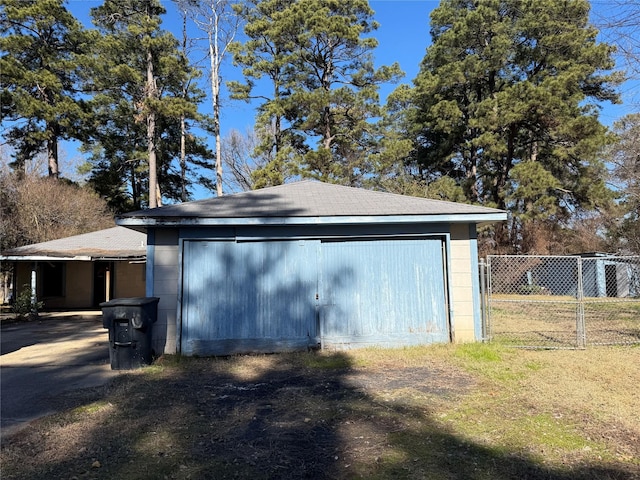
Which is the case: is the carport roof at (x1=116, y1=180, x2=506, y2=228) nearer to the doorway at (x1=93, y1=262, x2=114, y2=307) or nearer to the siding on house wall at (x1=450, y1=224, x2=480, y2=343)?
the siding on house wall at (x1=450, y1=224, x2=480, y2=343)

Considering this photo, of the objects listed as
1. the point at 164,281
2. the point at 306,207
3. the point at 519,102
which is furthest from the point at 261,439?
the point at 519,102

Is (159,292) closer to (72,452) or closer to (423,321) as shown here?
(72,452)

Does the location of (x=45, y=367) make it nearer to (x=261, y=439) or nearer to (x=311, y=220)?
(x=311, y=220)

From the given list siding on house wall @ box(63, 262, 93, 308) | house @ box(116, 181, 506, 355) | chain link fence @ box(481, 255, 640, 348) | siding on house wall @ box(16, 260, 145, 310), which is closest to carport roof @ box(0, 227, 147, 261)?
siding on house wall @ box(16, 260, 145, 310)

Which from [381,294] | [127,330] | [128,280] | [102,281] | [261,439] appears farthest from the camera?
[102,281]

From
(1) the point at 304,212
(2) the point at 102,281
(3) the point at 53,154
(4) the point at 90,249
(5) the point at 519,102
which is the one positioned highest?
(5) the point at 519,102

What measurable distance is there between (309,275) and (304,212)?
3.70 ft

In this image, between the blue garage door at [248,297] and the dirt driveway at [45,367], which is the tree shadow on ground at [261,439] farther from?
the blue garage door at [248,297]

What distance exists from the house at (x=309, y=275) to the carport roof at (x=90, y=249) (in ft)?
27.5

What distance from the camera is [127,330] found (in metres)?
6.86

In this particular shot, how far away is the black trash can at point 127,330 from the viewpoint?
6770 millimetres

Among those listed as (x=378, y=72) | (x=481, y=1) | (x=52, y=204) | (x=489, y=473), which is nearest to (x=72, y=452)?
(x=489, y=473)

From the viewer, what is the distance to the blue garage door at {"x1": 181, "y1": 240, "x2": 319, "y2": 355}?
301 inches

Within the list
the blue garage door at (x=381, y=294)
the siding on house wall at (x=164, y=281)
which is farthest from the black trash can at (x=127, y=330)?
the blue garage door at (x=381, y=294)
